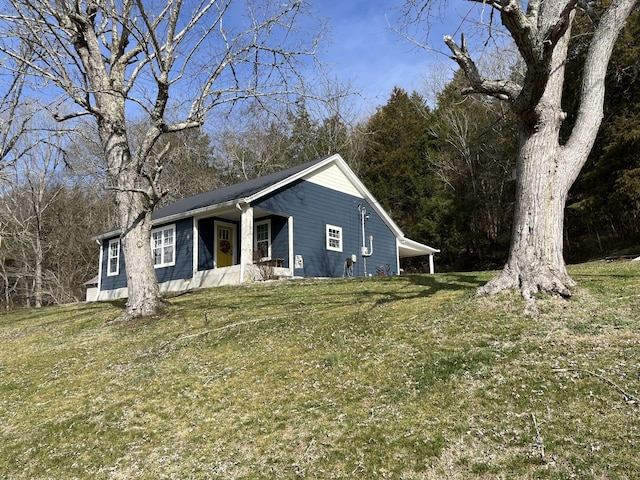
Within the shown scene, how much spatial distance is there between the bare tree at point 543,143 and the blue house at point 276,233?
10.7 meters

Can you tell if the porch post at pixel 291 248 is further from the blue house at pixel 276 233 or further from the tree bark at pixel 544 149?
the tree bark at pixel 544 149

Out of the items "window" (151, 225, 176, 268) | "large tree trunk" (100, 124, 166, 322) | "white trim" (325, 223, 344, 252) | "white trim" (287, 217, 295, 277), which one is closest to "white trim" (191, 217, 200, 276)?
"window" (151, 225, 176, 268)

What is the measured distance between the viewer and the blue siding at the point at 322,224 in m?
17.7

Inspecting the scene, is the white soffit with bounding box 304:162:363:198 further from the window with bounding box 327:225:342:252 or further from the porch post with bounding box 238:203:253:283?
the porch post with bounding box 238:203:253:283

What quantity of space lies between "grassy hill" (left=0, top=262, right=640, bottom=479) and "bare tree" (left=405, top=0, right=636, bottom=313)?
1.79 feet

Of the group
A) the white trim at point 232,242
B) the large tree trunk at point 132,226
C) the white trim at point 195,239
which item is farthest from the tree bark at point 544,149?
the white trim at point 232,242

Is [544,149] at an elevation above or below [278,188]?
below

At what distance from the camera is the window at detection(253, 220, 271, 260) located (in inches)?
710

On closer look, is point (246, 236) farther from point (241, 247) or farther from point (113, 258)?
point (113, 258)

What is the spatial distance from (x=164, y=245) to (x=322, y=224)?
262 inches

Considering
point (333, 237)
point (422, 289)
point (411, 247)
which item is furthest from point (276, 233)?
point (422, 289)

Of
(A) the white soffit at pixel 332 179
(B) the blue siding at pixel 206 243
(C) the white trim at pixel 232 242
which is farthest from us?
(A) the white soffit at pixel 332 179

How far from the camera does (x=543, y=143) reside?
6277 millimetres

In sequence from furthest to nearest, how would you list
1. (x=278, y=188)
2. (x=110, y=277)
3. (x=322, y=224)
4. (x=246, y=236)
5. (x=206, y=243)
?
(x=110, y=277) → (x=322, y=224) → (x=206, y=243) → (x=278, y=188) → (x=246, y=236)
